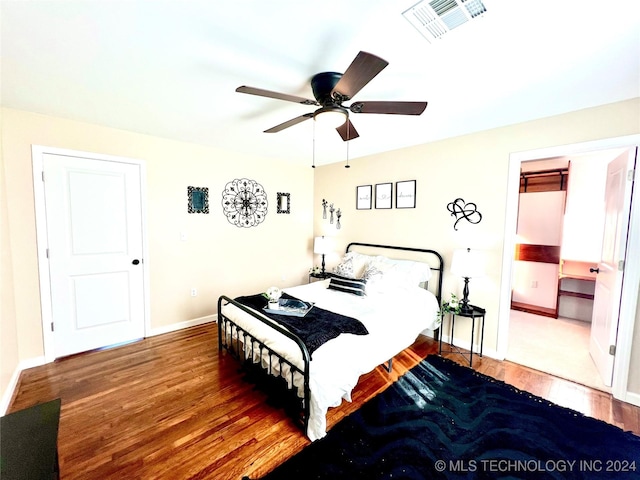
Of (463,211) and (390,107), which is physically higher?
(390,107)

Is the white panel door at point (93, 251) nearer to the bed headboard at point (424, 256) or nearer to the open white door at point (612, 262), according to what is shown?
the bed headboard at point (424, 256)

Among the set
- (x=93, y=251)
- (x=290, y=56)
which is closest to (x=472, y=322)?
(x=290, y=56)

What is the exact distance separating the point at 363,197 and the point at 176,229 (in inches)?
108

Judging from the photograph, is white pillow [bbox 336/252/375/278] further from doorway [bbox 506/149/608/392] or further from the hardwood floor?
doorway [bbox 506/149/608/392]

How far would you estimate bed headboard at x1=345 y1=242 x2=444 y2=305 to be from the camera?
3283mm

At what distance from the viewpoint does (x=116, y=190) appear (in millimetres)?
3006

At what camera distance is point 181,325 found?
11.7 feet

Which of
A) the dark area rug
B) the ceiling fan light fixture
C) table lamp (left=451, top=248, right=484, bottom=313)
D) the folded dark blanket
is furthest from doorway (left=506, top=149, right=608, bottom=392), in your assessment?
the ceiling fan light fixture

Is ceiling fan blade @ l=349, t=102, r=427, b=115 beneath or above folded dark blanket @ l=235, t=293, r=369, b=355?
above

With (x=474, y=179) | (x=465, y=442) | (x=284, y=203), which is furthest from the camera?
(x=284, y=203)

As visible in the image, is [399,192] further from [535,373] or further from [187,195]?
[187,195]

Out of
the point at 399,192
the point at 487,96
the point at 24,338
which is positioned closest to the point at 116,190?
A: the point at 24,338

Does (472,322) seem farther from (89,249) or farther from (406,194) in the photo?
(89,249)

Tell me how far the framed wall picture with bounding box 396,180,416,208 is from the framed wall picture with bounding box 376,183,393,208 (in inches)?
5.0
